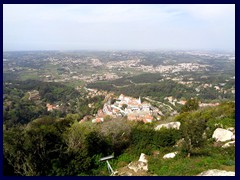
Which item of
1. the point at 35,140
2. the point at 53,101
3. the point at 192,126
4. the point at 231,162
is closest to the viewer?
the point at 231,162

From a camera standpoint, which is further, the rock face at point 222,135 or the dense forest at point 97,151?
the rock face at point 222,135

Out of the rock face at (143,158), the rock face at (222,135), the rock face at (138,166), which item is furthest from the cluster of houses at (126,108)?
the rock face at (138,166)

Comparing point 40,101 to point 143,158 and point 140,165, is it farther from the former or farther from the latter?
point 140,165

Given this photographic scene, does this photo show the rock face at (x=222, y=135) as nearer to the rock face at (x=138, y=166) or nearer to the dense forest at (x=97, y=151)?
the dense forest at (x=97, y=151)

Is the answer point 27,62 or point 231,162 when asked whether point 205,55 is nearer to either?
point 27,62

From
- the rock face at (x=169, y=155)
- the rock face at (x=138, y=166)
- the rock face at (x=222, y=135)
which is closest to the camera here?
the rock face at (x=138, y=166)

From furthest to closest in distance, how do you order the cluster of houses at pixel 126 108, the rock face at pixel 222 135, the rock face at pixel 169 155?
the cluster of houses at pixel 126 108
the rock face at pixel 222 135
the rock face at pixel 169 155

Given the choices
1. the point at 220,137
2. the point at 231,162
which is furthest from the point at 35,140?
the point at 220,137

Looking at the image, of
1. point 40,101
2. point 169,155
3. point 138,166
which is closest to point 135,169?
point 138,166
